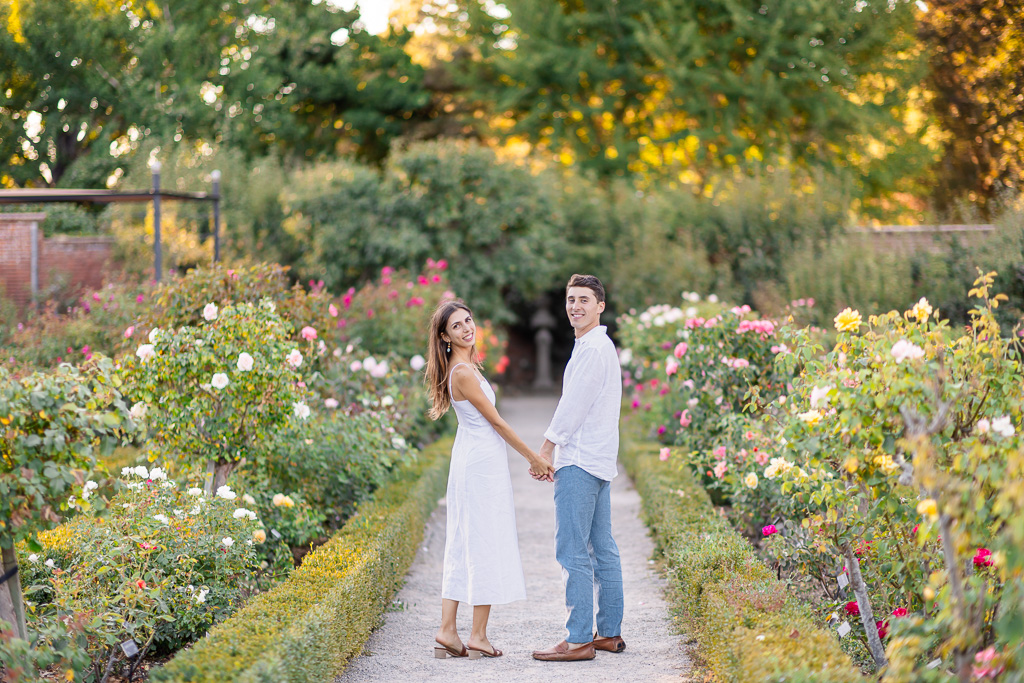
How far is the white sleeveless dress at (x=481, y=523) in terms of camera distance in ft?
12.4

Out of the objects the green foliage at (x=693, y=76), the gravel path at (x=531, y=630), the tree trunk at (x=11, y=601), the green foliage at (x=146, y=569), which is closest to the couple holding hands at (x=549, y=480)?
the gravel path at (x=531, y=630)

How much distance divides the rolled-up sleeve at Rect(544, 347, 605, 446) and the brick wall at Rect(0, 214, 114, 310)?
9.95 metres

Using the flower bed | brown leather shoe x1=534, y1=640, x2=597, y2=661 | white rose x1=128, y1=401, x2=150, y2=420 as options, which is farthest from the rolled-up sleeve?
white rose x1=128, y1=401, x2=150, y2=420

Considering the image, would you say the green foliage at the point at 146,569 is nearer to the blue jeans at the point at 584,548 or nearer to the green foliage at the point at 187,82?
the blue jeans at the point at 584,548

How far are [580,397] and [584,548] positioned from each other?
664mm

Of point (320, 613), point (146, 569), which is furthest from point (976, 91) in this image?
point (146, 569)

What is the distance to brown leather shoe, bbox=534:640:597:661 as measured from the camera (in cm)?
382

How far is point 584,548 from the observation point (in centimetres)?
373

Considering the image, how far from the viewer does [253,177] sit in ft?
50.1

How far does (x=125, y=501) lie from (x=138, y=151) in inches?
550

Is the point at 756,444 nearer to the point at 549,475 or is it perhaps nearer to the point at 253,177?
the point at 549,475

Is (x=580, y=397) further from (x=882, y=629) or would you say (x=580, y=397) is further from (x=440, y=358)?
(x=882, y=629)

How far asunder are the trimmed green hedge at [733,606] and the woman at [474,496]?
2.88 feet

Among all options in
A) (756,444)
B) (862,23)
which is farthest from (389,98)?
(756,444)
